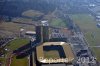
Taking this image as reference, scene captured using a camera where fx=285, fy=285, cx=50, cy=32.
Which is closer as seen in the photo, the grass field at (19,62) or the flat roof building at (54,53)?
the flat roof building at (54,53)

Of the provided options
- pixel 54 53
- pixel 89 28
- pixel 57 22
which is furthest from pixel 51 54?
pixel 57 22

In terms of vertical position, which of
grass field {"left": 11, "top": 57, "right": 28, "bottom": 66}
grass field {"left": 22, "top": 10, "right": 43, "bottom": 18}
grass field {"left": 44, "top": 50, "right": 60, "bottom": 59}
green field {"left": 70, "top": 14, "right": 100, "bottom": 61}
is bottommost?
grass field {"left": 11, "top": 57, "right": 28, "bottom": 66}

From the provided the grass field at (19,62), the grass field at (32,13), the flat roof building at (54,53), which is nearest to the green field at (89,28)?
the flat roof building at (54,53)

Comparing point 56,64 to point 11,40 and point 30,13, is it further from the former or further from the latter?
point 30,13

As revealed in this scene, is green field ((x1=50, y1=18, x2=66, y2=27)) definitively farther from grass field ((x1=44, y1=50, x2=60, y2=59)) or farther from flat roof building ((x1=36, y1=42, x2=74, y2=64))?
grass field ((x1=44, y1=50, x2=60, y2=59))

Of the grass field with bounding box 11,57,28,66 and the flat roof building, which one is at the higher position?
the flat roof building

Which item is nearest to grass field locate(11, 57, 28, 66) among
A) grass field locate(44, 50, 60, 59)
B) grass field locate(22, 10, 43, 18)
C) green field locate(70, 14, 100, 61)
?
grass field locate(44, 50, 60, 59)

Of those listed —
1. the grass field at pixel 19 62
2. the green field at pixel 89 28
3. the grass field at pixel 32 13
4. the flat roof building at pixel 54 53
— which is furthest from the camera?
the grass field at pixel 32 13

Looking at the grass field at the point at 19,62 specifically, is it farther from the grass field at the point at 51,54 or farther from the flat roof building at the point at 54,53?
the grass field at the point at 51,54
